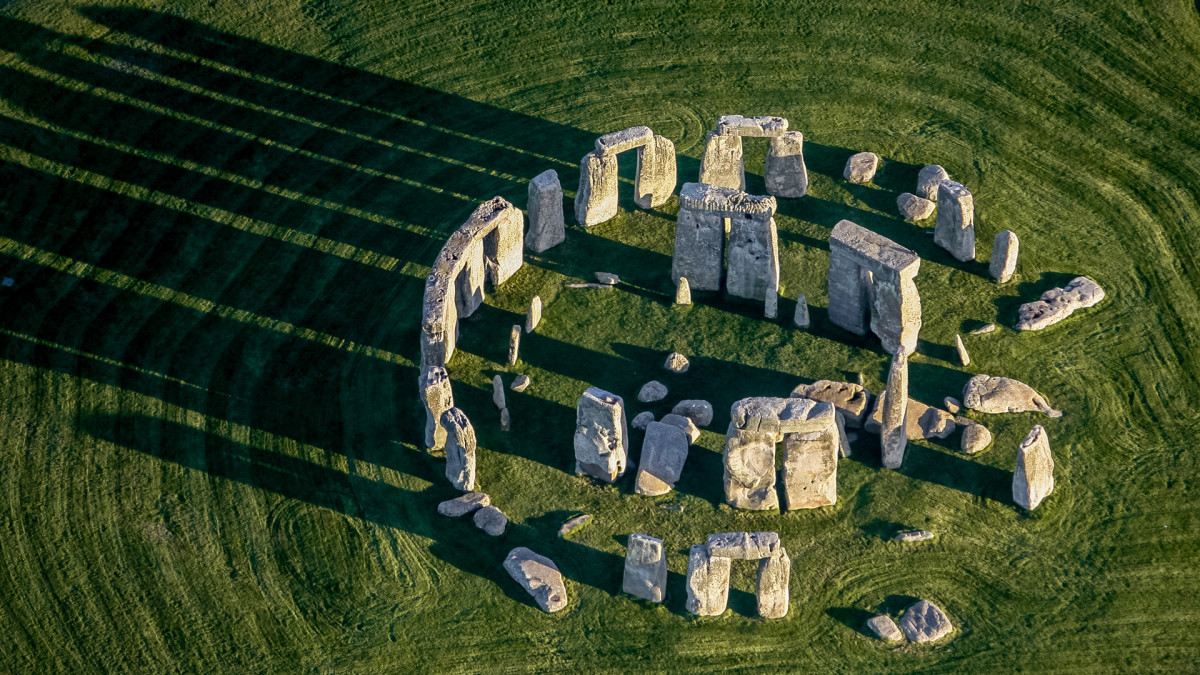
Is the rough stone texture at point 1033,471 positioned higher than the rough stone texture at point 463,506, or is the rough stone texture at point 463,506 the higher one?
the rough stone texture at point 463,506

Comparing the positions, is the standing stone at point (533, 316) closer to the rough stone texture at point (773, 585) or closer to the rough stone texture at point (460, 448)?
the rough stone texture at point (460, 448)

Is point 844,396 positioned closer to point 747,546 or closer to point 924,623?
point 747,546

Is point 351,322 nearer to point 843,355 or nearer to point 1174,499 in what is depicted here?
point 843,355

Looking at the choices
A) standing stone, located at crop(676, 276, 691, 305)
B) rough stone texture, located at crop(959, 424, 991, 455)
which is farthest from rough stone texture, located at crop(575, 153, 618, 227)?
rough stone texture, located at crop(959, 424, 991, 455)

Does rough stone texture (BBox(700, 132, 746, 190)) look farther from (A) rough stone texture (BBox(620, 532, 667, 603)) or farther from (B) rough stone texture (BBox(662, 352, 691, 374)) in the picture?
(A) rough stone texture (BBox(620, 532, 667, 603))

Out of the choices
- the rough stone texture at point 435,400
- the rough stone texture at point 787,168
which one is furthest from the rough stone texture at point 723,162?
the rough stone texture at point 435,400

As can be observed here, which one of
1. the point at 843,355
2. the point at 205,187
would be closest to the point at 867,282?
the point at 843,355

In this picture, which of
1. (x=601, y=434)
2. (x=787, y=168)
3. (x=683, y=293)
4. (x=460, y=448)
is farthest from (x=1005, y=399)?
(x=460, y=448)
